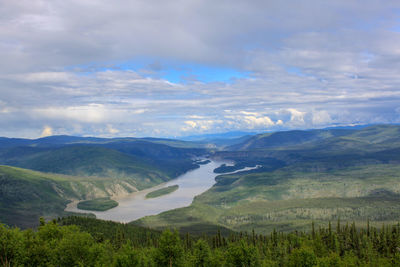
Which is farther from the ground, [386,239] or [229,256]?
[229,256]

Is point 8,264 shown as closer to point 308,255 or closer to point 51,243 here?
point 51,243

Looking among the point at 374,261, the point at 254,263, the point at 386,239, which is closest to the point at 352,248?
the point at 386,239

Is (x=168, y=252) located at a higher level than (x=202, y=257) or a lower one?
→ higher

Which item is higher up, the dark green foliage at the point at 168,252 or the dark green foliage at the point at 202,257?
the dark green foliage at the point at 168,252

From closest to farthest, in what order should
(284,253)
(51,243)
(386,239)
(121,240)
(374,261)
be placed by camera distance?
(51,243) → (374,261) → (284,253) → (386,239) → (121,240)

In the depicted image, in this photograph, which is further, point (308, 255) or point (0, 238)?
point (308, 255)

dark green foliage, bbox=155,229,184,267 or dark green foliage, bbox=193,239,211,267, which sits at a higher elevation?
dark green foliage, bbox=155,229,184,267

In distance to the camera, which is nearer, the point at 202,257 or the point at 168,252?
the point at 168,252

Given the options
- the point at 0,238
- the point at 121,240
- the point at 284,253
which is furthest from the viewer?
the point at 121,240

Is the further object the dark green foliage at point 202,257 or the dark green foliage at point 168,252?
the dark green foliage at point 202,257

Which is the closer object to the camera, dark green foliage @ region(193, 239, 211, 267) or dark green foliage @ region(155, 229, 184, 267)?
dark green foliage @ region(155, 229, 184, 267)

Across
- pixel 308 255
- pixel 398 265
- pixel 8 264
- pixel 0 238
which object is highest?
pixel 0 238
